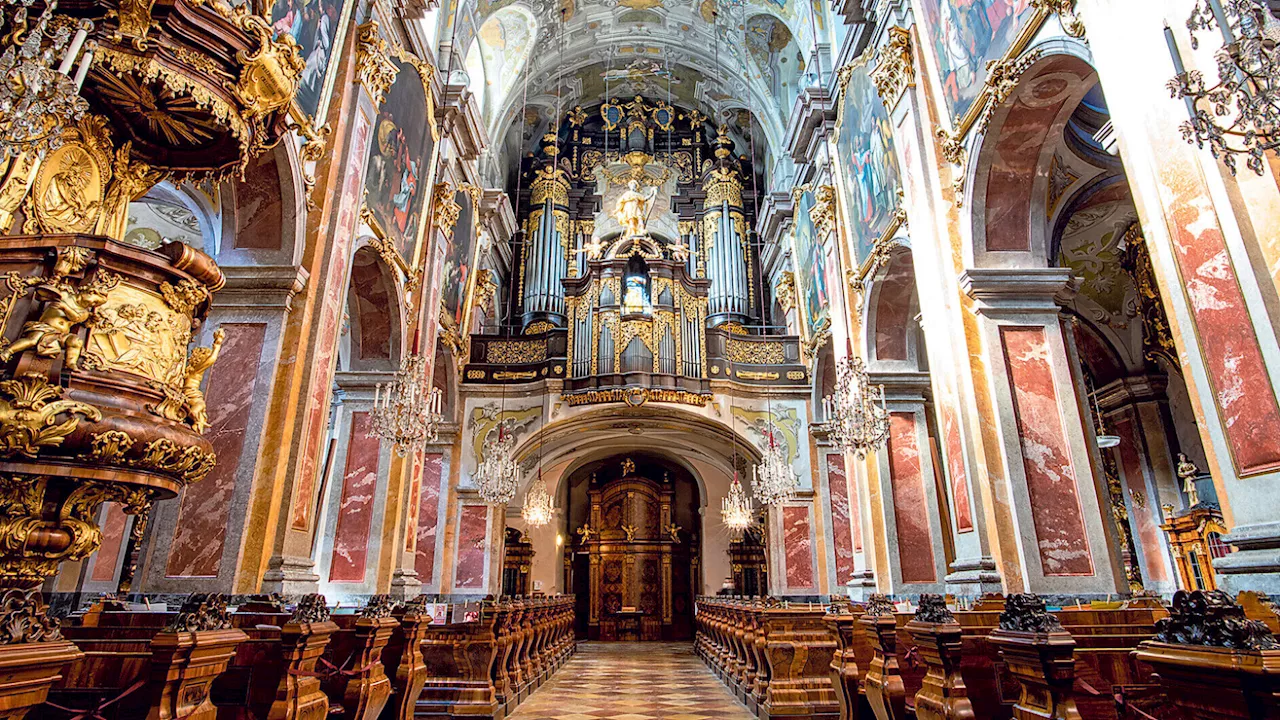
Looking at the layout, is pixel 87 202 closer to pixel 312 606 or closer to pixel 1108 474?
pixel 312 606

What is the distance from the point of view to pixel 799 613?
6.39 m

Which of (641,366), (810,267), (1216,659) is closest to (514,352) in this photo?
(641,366)

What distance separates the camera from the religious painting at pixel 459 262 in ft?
41.2

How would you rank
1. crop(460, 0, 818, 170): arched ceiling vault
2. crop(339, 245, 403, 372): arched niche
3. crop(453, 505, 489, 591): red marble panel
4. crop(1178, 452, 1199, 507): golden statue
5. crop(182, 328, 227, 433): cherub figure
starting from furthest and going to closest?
1. crop(460, 0, 818, 170): arched ceiling vault
2. crop(453, 505, 489, 591): red marble panel
3. crop(1178, 452, 1199, 507): golden statue
4. crop(339, 245, 403, 372): arched niche
5. crop(182, 328, 227, 433): cherub figure

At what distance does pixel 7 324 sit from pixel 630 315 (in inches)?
451

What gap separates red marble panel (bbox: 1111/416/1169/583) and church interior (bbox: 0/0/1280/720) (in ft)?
0.18

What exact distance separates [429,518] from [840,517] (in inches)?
316

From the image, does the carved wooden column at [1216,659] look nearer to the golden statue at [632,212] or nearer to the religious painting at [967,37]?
the religious painting at [967,37]

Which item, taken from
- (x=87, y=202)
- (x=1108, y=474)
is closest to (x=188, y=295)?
(x=87, y=202)

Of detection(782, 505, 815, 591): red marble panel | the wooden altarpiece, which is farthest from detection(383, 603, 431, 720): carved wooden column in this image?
the wooden altarpiece

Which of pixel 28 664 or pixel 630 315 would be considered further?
pixel 630 315

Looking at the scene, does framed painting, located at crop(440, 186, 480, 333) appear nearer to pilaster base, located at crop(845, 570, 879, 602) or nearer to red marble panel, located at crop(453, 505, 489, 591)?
red marble panel, located at crop(453, 505, 489, 591)

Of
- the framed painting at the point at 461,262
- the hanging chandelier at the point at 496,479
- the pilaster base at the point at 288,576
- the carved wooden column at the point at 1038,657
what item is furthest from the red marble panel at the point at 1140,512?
the pilaster base at the point at 288,576

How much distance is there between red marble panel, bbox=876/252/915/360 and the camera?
9.52 metres
